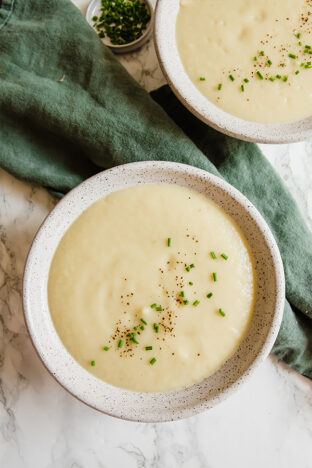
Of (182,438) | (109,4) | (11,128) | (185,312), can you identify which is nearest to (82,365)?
(185,312)

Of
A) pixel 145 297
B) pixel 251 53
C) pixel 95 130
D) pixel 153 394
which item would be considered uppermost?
pixel 251 53

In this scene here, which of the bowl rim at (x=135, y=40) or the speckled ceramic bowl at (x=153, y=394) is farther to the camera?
the bowl rim at (x=135, y=40)

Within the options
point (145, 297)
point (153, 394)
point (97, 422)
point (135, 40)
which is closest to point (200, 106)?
point (135, 40)

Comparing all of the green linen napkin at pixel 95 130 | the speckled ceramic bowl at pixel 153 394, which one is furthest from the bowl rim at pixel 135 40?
the speckled ceramic bowl at pixel 153 394

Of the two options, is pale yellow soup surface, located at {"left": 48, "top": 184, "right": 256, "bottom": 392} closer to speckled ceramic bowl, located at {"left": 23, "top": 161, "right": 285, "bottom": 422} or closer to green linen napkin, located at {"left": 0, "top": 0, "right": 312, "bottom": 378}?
speckled ceramic bowl, located at {"left": 23, "top": 161, "right": 285, "bottom": 422}

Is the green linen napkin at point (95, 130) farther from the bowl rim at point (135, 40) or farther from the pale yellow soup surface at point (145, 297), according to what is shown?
the pale yellow soup surface at point (145, 297)

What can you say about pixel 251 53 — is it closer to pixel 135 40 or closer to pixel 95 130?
pixel 135 40
